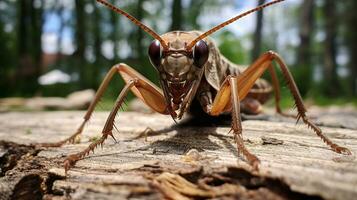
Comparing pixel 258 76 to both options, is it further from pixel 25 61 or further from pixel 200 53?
pixel 25 61

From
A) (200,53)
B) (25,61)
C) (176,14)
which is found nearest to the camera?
(200,53)

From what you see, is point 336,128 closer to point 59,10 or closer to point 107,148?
point 107,148

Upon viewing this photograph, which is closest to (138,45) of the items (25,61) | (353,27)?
(25,61)

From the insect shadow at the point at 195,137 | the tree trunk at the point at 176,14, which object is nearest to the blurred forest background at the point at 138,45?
the tree trunk at the point at 176,14

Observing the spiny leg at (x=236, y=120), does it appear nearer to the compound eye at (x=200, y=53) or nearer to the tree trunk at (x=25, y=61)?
the compound eye at (x=200, y=53)

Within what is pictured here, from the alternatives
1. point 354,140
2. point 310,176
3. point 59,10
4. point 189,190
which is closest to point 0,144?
point 189,190
